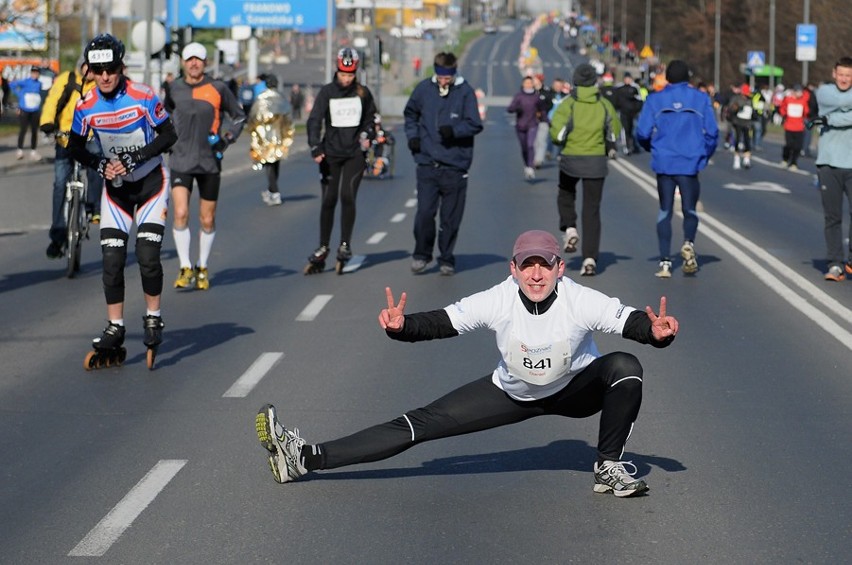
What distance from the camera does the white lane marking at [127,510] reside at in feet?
20.8

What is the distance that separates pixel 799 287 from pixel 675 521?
28.4 ft

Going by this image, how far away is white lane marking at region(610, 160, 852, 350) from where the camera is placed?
12719 mm

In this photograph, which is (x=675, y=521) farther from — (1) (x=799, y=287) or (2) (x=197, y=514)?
(1) (x=799, y=287)

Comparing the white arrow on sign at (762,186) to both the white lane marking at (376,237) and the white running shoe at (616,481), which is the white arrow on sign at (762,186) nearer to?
the white lane marking at (376,237)

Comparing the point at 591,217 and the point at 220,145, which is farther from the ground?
the point at 220,145

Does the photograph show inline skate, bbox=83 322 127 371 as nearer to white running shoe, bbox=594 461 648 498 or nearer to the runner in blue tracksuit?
white running shoe, bbox=594 461 648 498

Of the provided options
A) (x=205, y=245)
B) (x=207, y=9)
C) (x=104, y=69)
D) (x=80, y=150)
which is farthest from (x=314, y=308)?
(x=207, y=9)

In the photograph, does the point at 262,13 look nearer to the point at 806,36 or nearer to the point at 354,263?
the point at 806,36

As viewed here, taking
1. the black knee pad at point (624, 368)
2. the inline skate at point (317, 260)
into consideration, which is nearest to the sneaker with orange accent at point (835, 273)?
the inline skate at point (317, 260)

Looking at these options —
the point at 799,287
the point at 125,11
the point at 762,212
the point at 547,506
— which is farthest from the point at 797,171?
the point at 125,11

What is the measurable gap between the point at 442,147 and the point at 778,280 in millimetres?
3218

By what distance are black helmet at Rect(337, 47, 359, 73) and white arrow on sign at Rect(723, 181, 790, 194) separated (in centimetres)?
1444

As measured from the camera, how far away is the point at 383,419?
8969mm

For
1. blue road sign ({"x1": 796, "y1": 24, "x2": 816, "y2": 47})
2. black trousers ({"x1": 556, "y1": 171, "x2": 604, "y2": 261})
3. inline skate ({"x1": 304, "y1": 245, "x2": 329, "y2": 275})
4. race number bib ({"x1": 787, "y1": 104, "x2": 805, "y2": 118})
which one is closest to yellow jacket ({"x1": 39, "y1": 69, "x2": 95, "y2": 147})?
inline skate ({"x1": 304, "y1": 245, "x2": 329, "y2": 275})
